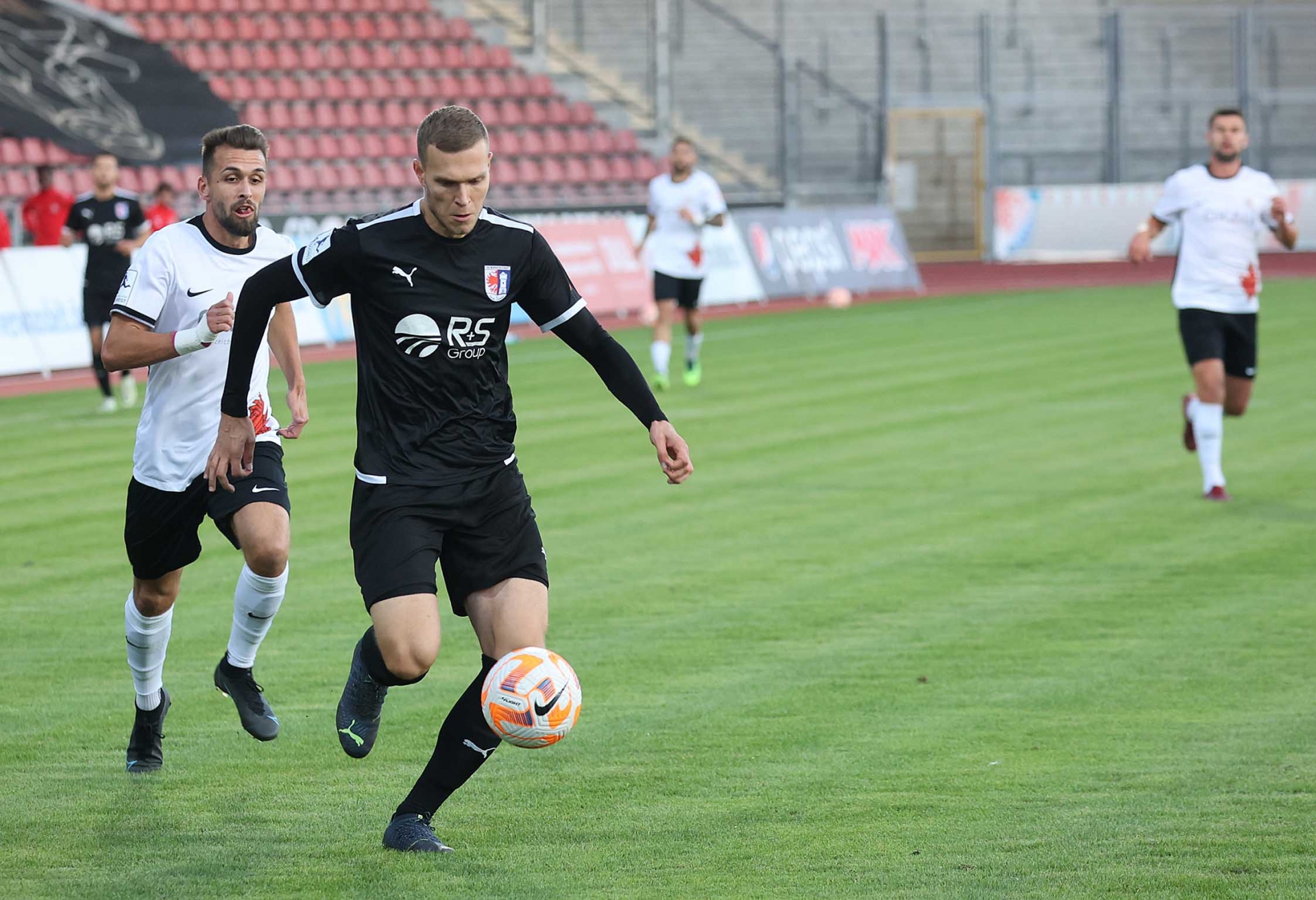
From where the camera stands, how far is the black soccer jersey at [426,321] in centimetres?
515

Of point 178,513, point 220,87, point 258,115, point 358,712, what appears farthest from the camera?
point 220,87

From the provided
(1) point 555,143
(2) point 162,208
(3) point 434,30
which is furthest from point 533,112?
(2) point 162,208

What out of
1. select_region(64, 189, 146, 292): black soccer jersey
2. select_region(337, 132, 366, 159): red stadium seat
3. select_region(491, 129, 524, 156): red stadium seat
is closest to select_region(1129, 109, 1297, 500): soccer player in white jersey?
select_region(64, 189, 146, 292): black soccer jersey

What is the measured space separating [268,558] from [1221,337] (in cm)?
751

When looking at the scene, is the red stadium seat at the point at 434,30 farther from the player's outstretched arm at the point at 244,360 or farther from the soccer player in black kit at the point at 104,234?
the player's outstretched arm at the point at 244,360

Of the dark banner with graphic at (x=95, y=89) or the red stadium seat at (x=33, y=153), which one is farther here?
the dark banner with graphic at (x=95, y=89)

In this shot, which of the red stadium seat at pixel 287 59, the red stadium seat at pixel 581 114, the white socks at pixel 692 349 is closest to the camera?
the white socks at pixel 692 349

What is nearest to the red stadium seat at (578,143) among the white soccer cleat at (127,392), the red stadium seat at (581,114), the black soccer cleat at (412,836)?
the red stadium seat at (581,114)

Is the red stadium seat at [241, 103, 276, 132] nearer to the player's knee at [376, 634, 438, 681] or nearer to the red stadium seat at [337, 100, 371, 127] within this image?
the red stadium seat at [337, 100, 371, 127]

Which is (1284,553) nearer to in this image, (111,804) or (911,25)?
(111,804)

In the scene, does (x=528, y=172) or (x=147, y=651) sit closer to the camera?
(x=147, y=651)

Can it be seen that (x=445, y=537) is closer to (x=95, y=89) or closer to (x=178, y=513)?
(x=178, y=513)

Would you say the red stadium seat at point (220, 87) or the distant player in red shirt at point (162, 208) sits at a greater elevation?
the red stadium seat at point (220, 87)

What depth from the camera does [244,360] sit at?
5352 mm
